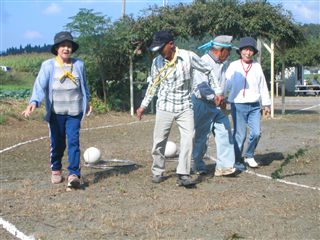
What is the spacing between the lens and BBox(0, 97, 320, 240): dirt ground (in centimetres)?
563

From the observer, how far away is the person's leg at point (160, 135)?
7.71 meters

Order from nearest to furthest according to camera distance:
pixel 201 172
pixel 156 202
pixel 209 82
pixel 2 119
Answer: pixel 156 202, pixel 209 82, pixel 201 172, pixel 2 119

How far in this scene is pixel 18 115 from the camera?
17.6m

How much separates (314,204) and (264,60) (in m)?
34.1

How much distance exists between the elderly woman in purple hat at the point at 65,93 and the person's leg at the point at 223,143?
1.82m

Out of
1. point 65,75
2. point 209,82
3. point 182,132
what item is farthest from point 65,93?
point 209,82

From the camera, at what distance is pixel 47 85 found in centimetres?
779

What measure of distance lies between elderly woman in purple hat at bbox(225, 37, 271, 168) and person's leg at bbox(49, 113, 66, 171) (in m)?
2.45

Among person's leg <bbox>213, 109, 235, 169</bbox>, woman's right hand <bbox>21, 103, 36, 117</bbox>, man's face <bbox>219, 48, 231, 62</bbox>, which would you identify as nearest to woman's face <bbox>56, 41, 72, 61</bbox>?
woman's right hand <bbox>21, 103, 36, 117</bbox>

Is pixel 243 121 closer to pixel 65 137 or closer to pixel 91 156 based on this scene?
pixel 91 156

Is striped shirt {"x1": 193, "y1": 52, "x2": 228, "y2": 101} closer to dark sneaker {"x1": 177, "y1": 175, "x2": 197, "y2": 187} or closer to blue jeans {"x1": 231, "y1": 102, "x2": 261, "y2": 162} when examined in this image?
blue jeans {"x1": 231, "y1": 102, "x2": 261, "y2": 162}

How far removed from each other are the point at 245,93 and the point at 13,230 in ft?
14.1

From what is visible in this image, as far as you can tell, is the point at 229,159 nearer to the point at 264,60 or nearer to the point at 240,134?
the point at 240,134

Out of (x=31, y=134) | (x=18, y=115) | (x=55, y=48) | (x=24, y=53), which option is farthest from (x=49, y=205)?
(x=24, y=53)
